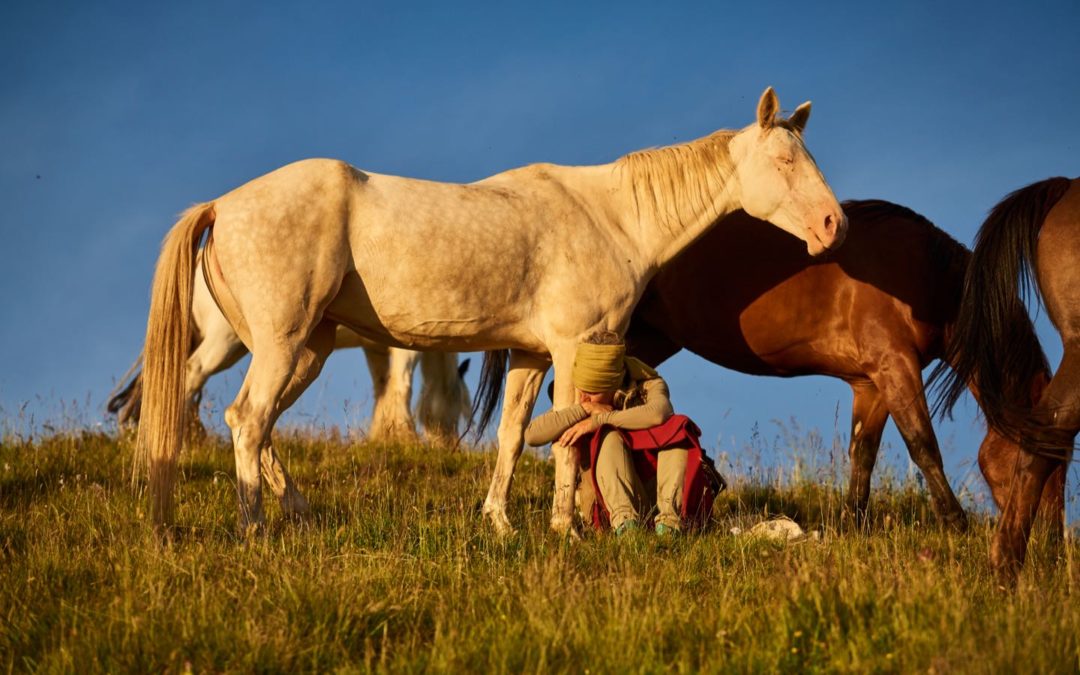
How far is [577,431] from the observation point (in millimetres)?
5871

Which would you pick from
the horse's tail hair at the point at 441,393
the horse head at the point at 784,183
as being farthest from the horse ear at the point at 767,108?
the horse's tail hair at the point at 441,393

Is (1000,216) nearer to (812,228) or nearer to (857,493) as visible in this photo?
(812,228)

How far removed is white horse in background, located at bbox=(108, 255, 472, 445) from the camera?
32.9 ft

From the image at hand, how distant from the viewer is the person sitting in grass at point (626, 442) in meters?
5.79

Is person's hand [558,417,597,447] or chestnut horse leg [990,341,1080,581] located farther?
person's hand [558,417,597,447]

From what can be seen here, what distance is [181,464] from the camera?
8016 mm

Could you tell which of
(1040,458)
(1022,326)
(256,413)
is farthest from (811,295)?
(256,413)

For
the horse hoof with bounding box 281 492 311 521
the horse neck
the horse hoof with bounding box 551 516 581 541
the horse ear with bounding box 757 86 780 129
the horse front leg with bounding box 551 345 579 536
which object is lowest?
the horse hoof with bounding box 551 516 581 541

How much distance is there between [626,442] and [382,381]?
295 inches

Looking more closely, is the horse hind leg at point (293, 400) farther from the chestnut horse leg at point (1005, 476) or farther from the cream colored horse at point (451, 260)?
the chestnut horse leg at point (1005, 476)

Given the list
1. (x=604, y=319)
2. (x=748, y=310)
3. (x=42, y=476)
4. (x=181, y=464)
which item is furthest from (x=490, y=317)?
(x=42, y=476)

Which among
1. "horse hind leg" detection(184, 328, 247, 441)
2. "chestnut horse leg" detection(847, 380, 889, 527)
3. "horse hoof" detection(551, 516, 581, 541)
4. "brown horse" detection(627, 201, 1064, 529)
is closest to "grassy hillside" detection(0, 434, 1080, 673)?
"horse hoof" detection(551, 516, 581, 541)

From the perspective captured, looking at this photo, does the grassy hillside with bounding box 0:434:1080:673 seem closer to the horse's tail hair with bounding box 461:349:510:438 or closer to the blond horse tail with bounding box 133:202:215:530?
the blond horse tail with bounding box 133:202:215:530

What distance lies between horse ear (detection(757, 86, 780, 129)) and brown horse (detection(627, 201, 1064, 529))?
1.34m
